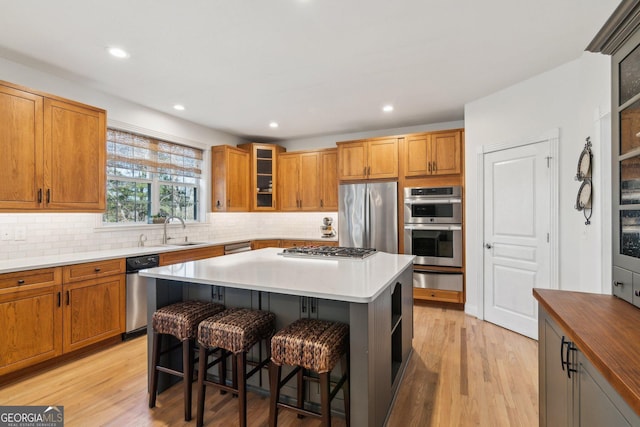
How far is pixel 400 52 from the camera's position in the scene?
2.66m

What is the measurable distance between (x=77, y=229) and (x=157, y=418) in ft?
7.54

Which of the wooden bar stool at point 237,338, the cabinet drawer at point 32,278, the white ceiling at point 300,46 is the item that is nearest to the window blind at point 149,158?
the white ceiling at point 300,46

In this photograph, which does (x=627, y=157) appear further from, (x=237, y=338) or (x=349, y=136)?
(x=349, y=136)

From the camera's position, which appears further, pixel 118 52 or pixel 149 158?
pixel 149 158

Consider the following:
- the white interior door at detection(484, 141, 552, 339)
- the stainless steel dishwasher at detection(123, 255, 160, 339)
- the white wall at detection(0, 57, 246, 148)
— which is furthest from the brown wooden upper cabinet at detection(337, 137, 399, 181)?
the stainless steel dishwasher at detection(123, 255, 160, 339)

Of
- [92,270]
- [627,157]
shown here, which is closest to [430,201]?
[627,157]

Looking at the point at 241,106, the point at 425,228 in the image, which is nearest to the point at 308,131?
the point at 241,106

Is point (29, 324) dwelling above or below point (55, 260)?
below

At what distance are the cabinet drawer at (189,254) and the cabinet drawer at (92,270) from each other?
457 mm

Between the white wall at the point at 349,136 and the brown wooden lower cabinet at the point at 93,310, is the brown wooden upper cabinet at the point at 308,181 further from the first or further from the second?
the brown wooden lower cabinet at the point at 93,310

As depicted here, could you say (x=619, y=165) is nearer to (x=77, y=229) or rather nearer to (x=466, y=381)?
(x=466, y=381)

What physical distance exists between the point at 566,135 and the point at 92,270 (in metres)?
4.51

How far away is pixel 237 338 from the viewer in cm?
181

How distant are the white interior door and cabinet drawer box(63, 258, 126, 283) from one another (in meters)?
3.97
